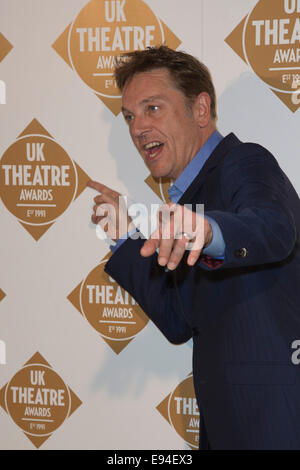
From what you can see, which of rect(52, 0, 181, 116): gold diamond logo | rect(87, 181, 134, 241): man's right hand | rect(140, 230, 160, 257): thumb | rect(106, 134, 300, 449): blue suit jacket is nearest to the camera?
rect(140, 230, 160, 257): thumb

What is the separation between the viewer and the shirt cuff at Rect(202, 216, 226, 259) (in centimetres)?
84

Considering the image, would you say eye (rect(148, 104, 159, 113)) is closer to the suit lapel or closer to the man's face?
the man's face

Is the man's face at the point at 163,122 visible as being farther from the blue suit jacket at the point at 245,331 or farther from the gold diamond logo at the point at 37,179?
the gold diamond logo at the point at 37,179

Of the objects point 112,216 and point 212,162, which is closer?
point 212,162

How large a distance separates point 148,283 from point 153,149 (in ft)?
1.11

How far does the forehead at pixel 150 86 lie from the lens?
4.57 ft

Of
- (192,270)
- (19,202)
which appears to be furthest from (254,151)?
(19,202)

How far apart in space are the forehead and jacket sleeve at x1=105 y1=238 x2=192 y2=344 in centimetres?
36

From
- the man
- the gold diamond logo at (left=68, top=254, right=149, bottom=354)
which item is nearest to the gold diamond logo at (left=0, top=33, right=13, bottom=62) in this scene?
the man

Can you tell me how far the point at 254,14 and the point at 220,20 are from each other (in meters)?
0.10

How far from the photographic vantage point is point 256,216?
0.88m

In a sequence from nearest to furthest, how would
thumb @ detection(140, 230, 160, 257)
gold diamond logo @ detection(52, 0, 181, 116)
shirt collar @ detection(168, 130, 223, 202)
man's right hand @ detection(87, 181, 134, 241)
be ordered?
1. thumb @ detection(140, 230, 160, 257)
2. shirt collar @ detection(168, 130, 223, 202)
3. man's right hand @ detection(87, 181, 134, 241)
4. gold diamond logo @ detection(52, 0, 181, 116)

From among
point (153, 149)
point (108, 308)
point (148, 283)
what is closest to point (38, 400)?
point (108, 308)

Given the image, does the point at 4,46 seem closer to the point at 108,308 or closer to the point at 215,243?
the point at 108,308
